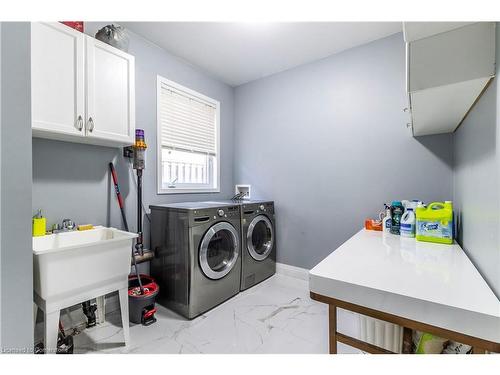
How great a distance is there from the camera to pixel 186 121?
2.62 meters

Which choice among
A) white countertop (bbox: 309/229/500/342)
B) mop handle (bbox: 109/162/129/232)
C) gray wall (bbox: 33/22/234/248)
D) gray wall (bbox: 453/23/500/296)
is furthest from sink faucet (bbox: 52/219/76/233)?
→ gray wall (bbox: 453/23/500/296)

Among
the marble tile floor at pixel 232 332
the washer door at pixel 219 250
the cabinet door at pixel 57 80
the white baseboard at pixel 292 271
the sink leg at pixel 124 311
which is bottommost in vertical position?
the marble tile floor at pixel 232 332

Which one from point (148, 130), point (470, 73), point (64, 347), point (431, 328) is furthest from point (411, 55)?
point (64, 347)

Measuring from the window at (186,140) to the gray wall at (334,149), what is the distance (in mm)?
454

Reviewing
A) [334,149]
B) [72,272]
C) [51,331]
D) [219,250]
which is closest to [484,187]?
[334,149]

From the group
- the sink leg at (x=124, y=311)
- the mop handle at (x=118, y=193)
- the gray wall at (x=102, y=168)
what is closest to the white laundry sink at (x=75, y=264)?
the sink leg at (x=124, y=311)

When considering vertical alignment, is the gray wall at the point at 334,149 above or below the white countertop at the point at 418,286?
above

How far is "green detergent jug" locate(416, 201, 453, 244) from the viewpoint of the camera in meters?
1.27

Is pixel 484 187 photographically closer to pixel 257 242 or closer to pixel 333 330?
pixel 333 330

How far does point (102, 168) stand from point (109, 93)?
62 centimetres

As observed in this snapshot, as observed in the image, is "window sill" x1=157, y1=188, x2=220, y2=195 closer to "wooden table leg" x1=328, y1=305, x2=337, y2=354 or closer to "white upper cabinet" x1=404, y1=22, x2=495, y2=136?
"wooden table leg" x1=328, y1=305, x2=337, y2=354

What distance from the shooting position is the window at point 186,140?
238 centimetres

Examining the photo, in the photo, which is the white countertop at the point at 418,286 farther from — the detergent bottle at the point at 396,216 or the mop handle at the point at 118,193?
the mop handle at the point at 118,193

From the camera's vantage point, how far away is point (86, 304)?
169 cm
